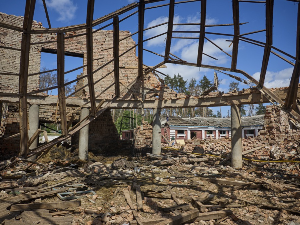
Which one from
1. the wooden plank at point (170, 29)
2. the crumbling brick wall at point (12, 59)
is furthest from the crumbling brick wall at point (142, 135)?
the crumbling brick wall at point (12, 59)

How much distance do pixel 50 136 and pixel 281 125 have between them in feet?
105

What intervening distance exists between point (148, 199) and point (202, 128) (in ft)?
86.1

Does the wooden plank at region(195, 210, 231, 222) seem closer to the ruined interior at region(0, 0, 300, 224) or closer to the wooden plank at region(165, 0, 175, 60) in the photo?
the ruined interior at region(0, 0, 300, 224)

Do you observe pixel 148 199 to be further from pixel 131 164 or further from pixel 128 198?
pixel 131 164

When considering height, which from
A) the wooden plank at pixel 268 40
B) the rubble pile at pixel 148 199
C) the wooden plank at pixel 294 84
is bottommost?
the rubble pile at pixel 148 199

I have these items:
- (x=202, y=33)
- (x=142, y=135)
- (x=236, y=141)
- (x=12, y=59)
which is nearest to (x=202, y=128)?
(x=142, y=135)

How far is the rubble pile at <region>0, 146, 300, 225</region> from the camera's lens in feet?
14.4

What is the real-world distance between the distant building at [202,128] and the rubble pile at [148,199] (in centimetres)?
1999

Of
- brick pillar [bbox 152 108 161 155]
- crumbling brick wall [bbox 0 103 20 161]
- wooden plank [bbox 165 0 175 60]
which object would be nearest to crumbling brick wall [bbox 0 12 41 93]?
crumbling brick wall [bbox 0 103 20 161]

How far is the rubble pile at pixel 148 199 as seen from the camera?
4.38m

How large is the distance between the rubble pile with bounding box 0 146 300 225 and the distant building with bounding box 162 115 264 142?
65.6 ft

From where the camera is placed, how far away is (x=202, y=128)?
3056cm

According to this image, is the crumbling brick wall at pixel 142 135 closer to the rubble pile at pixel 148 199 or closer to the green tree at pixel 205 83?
the rubble pile at pixel 148 199

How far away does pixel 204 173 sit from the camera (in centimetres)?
901
